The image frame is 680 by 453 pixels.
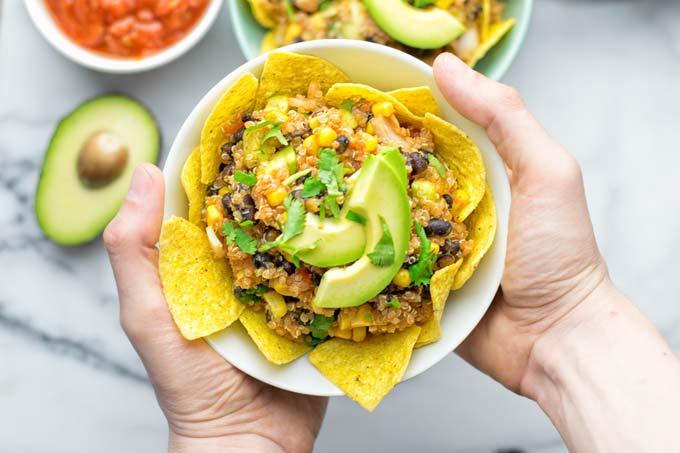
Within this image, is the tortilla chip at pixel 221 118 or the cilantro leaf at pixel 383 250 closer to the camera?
the cilantro leaf at pixel 383 250

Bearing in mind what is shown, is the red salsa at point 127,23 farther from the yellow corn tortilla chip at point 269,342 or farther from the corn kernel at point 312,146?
the yellow corn tortilla chip at point 269,342

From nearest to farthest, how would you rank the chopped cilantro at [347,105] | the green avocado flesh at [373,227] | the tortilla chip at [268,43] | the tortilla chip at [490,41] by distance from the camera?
the green avocado flesh at [373,227] → the chopped cilantro at [347,105] → the tortilla chip at [490,41] → the tortilla chip at [268,43]

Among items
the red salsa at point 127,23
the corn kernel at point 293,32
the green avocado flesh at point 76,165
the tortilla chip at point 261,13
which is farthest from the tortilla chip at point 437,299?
the red salsa at point 127,23

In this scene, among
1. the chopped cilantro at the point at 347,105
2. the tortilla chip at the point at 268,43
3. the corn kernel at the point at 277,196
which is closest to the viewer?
the corn kernel at the point at 277,196

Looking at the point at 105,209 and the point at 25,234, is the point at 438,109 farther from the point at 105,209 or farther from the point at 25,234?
the point at 25,234

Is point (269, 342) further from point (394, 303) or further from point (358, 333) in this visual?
point (394, 303)

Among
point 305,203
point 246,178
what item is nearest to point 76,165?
point 246,178
